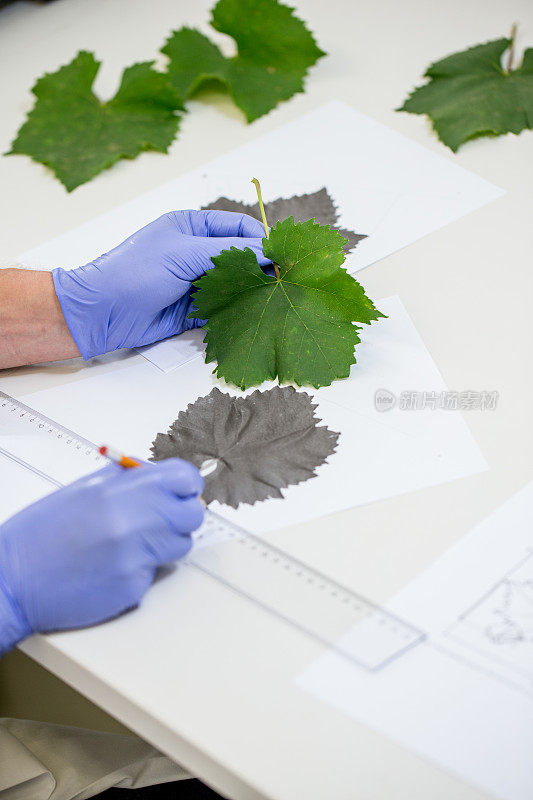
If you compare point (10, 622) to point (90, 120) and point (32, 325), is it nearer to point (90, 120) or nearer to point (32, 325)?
point (32, 325)

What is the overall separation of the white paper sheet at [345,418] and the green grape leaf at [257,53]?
A: 0.61 m

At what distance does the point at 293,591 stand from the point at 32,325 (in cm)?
51

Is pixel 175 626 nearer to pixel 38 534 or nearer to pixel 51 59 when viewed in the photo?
pixel 38 534

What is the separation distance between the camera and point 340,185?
1.24 meters

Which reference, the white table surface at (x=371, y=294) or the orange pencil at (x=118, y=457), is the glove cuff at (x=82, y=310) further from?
the orange pencil at (x=118, y=457)

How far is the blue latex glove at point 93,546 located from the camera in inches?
29.2

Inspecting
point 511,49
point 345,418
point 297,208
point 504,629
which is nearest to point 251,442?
point 345,418

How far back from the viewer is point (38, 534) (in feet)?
2.55

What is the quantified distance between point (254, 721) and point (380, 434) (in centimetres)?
35

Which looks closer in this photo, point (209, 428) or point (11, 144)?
point (209, 428)

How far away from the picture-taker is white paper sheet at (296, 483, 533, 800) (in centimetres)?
64

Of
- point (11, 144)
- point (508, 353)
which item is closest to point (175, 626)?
point (508, 353)

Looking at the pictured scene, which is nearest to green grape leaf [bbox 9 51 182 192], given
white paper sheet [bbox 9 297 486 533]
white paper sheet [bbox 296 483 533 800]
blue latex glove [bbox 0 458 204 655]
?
white paper sheet [bbox 9 297 486 533]

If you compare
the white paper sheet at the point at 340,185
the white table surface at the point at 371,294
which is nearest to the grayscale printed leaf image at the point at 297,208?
the white paper sheet at the point at 340,185
